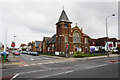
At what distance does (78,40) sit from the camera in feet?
138

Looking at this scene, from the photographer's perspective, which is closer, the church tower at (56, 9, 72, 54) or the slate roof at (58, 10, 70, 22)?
the church tower at (56, 9, 72, 54)

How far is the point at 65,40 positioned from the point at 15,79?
31441 millimetres

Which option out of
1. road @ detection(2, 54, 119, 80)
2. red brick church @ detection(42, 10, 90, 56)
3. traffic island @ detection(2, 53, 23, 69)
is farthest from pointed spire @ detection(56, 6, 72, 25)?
road @ detection(2, 54, 119, 80)

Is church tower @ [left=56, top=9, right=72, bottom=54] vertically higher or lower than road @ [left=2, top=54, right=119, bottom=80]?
higher

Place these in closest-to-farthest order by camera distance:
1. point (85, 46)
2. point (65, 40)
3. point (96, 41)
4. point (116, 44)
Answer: point (65, 40), point (85, 46), point (116, 44), point (96, 41)

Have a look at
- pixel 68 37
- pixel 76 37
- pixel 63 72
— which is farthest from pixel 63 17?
pixel 63 72

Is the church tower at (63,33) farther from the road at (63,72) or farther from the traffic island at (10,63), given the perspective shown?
the road at (63,72)

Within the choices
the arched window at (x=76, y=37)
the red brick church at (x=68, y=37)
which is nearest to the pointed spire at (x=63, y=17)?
the red brick church at (x=68, y=37)

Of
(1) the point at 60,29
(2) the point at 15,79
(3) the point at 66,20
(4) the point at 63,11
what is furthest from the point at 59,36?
(2) the point at 15,79

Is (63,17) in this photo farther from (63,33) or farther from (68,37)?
(68,37)

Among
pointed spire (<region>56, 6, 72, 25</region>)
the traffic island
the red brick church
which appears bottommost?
the traffic island

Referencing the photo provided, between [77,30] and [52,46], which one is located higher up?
[77,30]

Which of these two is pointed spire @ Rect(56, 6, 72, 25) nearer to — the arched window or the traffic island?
the arched window

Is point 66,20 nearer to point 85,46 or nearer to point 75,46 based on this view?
point 75,46
